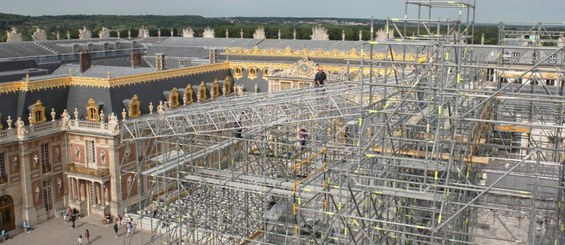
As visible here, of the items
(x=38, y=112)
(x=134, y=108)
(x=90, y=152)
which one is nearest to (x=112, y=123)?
(x=90, y=152)

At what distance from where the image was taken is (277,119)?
78.7 feet

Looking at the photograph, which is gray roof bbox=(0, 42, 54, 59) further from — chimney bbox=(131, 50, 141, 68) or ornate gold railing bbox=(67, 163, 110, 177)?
ornate gold railing bbox=(67, 163, 110, 177)

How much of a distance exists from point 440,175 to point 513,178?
8.18 m

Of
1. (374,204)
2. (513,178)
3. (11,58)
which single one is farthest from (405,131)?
(11,58)

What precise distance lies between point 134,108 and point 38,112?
5748 millimetres

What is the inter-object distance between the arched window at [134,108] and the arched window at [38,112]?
505cm

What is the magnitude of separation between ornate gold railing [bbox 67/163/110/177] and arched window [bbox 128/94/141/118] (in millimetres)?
4220

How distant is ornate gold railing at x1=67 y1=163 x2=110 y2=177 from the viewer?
35.1m

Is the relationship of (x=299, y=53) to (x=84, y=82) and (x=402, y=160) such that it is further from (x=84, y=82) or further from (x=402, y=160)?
(x=402, y=160)

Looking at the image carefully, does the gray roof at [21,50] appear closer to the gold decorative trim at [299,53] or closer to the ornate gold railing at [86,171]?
the ornate gold railing at [86,171]

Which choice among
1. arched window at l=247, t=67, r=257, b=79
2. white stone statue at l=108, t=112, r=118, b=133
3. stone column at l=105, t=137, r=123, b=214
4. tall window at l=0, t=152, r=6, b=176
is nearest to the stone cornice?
white stone statue at l=108, t=112, r=118, b=133

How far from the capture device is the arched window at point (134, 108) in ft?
123

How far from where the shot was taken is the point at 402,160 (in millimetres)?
17781

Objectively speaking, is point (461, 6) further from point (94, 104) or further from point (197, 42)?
point (197, 42)
